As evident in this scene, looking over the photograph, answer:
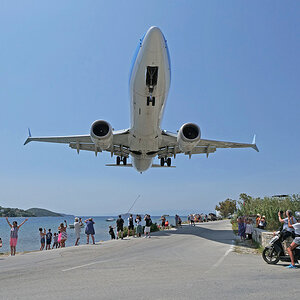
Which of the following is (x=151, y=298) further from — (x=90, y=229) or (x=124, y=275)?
(x=90, y=229)

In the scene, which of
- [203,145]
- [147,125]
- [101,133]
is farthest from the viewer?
[203,145]

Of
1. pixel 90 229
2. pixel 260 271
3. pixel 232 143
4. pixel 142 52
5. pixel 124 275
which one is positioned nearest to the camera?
pixel 124 275

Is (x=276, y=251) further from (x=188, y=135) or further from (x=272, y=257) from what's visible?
(x=188, y=135)

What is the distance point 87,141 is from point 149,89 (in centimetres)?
804

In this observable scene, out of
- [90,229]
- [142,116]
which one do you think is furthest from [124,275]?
[142,116]

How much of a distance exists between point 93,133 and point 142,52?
206 inches

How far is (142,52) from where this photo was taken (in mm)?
14000

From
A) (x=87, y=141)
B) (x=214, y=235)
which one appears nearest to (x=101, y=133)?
(x=87, y=141)

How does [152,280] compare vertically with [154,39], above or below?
below

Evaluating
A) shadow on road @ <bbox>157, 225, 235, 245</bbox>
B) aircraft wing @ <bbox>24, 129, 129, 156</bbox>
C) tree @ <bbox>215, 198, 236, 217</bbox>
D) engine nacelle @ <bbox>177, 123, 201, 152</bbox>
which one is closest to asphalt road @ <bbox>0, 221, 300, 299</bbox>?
shadow on road @ <bbox>157, 225, 235, 245</bbox>

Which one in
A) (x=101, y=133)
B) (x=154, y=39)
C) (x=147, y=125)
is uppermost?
(x=154, y=39)

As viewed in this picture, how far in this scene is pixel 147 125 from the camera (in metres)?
17.3

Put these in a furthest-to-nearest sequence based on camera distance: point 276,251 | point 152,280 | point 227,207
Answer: point 227,207 → point 276,251 → point 152,280

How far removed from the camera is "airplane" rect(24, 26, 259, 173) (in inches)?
555
